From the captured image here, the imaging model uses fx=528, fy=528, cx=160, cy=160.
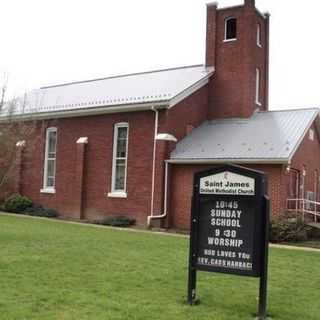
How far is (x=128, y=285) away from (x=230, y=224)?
7.02 ft

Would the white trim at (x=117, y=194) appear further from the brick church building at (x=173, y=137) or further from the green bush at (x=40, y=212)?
the green bush at (x=40, y=212)

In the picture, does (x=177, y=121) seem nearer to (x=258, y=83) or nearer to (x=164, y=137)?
(x=164, y=137)

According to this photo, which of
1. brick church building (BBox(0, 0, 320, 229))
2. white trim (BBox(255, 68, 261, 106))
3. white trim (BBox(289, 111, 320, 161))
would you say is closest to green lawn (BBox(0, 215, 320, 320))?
white trim (BBox(289, 111, 320, 161))

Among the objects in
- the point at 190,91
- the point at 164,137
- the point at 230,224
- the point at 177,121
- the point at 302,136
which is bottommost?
the point at 230,224

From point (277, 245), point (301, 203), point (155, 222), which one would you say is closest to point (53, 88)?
point (155, 222)

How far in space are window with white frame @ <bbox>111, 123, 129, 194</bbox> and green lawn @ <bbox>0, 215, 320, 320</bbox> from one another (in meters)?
10.3

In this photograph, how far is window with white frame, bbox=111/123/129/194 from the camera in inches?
959

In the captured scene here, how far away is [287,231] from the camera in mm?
18188

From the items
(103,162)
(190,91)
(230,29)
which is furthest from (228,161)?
(230,29)

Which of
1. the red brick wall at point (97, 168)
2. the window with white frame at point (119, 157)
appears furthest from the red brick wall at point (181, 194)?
the window with white frame at point (119, 157)

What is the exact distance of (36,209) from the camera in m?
26.9

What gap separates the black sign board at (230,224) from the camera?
7531 millimetres

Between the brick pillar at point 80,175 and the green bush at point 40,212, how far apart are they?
1351 millimetres

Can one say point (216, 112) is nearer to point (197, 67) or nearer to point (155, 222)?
point (197, 67)
